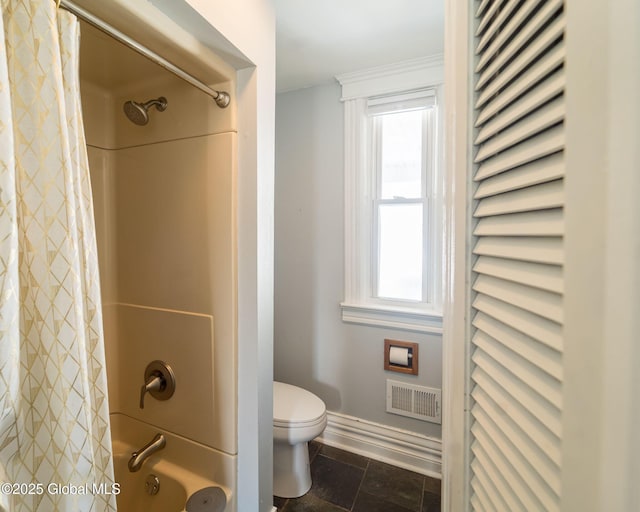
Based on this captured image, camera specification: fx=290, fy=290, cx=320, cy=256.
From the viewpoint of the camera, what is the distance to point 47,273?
2.06 ft

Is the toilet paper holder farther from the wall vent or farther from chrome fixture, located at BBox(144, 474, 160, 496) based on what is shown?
chrome fixture, located at BBox(144, 474, 160, 496)

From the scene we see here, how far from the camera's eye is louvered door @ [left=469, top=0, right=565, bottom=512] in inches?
15.7

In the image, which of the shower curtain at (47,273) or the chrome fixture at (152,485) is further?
the chrome fixture at (152,485)

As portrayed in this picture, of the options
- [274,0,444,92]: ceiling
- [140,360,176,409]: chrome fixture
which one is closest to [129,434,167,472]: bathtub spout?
[140,360,176,409]: chrome fixture

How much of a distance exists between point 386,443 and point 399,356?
0.56 metres

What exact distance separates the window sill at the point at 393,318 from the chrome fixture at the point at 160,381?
3.43 ft

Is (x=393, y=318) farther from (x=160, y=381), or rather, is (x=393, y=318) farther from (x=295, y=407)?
(x=160, y=381)

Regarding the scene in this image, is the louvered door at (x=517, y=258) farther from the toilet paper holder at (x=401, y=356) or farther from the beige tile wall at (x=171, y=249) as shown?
the toilet paper holder at (x=401, y=356)

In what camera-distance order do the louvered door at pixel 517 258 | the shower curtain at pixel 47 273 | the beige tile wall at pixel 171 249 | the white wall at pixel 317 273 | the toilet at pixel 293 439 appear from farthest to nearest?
the white wall at pixel 317 273 < the toilet at pixel 293 439 < the beige tile wall at pixel 171 249 < the shower curtain at pixel 47 273 < the louvered door at pixel 517 258

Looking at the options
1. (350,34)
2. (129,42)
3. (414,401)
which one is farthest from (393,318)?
(129,42)

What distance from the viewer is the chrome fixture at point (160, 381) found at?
1.22 metres

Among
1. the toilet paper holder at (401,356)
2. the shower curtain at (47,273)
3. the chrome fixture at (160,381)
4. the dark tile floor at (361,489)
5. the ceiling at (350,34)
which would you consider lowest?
the dark tile floor at (361,489)

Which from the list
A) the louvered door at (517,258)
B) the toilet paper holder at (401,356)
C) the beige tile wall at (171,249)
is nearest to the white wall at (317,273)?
the toilet paper holder at (401,356)

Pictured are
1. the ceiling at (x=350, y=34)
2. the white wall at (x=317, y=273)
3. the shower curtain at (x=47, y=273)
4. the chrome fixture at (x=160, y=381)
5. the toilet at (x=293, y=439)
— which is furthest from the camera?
the white wall at (x=317, y=273)
